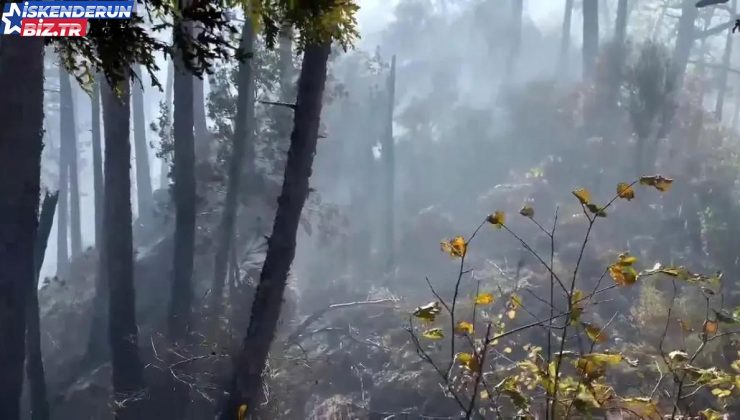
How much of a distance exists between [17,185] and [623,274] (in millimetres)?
6132

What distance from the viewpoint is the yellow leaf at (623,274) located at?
9.14ft

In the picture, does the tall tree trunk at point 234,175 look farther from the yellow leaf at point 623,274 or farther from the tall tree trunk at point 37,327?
the yellow leaf at point 623,274

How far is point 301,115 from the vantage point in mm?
7348

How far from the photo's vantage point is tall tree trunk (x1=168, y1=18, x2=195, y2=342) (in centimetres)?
1459

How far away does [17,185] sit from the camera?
6617mm

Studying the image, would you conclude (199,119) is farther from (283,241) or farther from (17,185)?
(17,185)

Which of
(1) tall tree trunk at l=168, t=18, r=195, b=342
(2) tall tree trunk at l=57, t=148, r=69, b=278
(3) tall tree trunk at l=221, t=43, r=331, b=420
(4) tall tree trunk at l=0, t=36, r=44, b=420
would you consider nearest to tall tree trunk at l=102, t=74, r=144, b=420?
(1) tall tree trunk at l=168, t=18, r=195, b=342

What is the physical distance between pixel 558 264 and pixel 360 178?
48.9 feet

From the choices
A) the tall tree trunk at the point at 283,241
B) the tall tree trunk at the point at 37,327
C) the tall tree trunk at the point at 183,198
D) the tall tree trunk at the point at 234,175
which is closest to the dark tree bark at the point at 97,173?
the tall tree trunk at the point at 234,175

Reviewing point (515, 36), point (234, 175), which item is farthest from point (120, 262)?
point (515, 36)

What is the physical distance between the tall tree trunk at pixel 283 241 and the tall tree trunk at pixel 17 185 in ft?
8.27

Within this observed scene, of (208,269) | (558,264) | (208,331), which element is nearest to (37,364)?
(208,331)

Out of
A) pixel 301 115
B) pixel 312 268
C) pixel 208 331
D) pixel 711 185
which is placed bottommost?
pixel 312 268

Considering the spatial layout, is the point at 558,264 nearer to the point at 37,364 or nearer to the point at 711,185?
the point at 711,185
